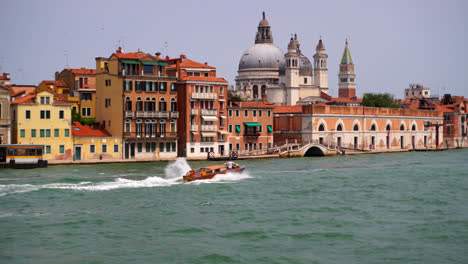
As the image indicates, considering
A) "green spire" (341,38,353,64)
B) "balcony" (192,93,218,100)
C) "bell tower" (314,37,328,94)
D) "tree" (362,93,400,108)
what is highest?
"green spire" (341,38,353,64)

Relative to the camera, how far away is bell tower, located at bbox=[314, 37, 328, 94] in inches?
4601

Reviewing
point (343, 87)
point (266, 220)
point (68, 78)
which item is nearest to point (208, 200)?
point (266, 220)

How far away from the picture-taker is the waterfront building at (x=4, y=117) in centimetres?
4575

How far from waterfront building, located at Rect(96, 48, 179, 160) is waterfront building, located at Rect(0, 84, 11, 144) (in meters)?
7.83

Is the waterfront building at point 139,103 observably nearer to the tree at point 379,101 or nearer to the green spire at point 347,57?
the tree at point 379,101

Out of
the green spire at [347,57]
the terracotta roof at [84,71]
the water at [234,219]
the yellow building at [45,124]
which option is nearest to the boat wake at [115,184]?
the water at [234,219]

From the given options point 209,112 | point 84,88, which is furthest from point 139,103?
point 84,88

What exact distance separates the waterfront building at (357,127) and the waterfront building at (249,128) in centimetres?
214

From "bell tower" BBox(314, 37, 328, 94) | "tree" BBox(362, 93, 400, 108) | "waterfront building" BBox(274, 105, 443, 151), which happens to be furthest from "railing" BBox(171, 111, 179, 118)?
"bell tower" BBox(314, 37, 328, 94)

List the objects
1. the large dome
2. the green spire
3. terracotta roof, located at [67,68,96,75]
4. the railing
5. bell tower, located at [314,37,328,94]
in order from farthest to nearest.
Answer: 1. the green spire
2. bell tower, located at [314,37,328,94]
3. the large dome
4. terracotta roof, located at [67,68,96,75]
5. the railing

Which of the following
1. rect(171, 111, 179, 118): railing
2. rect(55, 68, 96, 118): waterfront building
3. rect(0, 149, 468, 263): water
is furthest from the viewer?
rect(55, 68, 96, 118): waterfront building

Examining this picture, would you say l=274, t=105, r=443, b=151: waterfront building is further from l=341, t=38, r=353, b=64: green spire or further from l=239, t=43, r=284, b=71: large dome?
l=341, t=38, r=353, b=64: green spire

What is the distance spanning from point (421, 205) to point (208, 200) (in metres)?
7.95

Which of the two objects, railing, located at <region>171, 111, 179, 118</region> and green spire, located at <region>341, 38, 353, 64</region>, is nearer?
railing, located at <region>171, 111, 179, 118</region>
